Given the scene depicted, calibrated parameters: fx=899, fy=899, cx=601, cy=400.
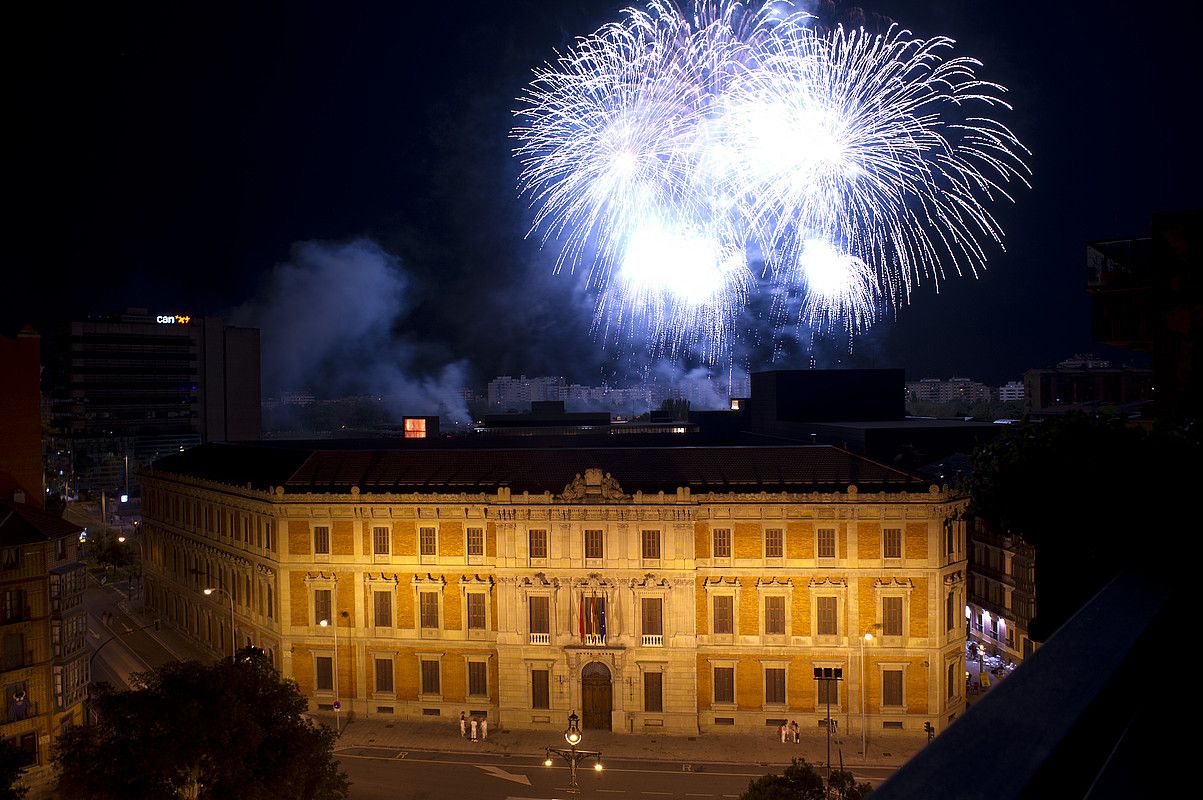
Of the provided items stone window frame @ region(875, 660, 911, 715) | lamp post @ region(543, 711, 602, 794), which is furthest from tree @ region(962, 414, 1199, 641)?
stone window frame @ region(875, 660, 911, 715)

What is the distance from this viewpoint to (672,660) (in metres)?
60.1

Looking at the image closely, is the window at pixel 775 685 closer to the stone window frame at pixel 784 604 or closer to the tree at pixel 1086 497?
the stone window frame at pixel 784 604

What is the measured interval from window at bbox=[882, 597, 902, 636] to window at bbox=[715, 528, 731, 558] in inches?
422

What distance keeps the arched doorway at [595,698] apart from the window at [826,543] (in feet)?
53.8

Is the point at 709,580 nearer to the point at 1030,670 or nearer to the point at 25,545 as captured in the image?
the point at 25,545

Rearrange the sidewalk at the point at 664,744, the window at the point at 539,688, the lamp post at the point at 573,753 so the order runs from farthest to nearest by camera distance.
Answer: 1. the window at the point at 539,688
2. the sidewalk at the point at 664,744
3. the lamp post at the point at 573,753

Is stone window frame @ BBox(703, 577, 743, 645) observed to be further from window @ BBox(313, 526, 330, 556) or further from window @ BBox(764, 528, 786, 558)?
window @ BBox(313, 526, 330, 556)

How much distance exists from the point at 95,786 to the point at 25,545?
22.4m

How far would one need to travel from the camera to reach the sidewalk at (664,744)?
54844 millimetres

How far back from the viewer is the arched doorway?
198 feet

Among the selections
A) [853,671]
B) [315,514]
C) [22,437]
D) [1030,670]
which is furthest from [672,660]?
[1030,670]

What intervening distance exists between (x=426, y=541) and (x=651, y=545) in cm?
1597

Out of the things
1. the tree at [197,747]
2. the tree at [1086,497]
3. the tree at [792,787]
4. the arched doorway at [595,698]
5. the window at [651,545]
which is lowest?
the arched doorway at [595,698]

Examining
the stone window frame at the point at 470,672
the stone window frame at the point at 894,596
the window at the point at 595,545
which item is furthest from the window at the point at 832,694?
the stone window frame at the point at 470,672
